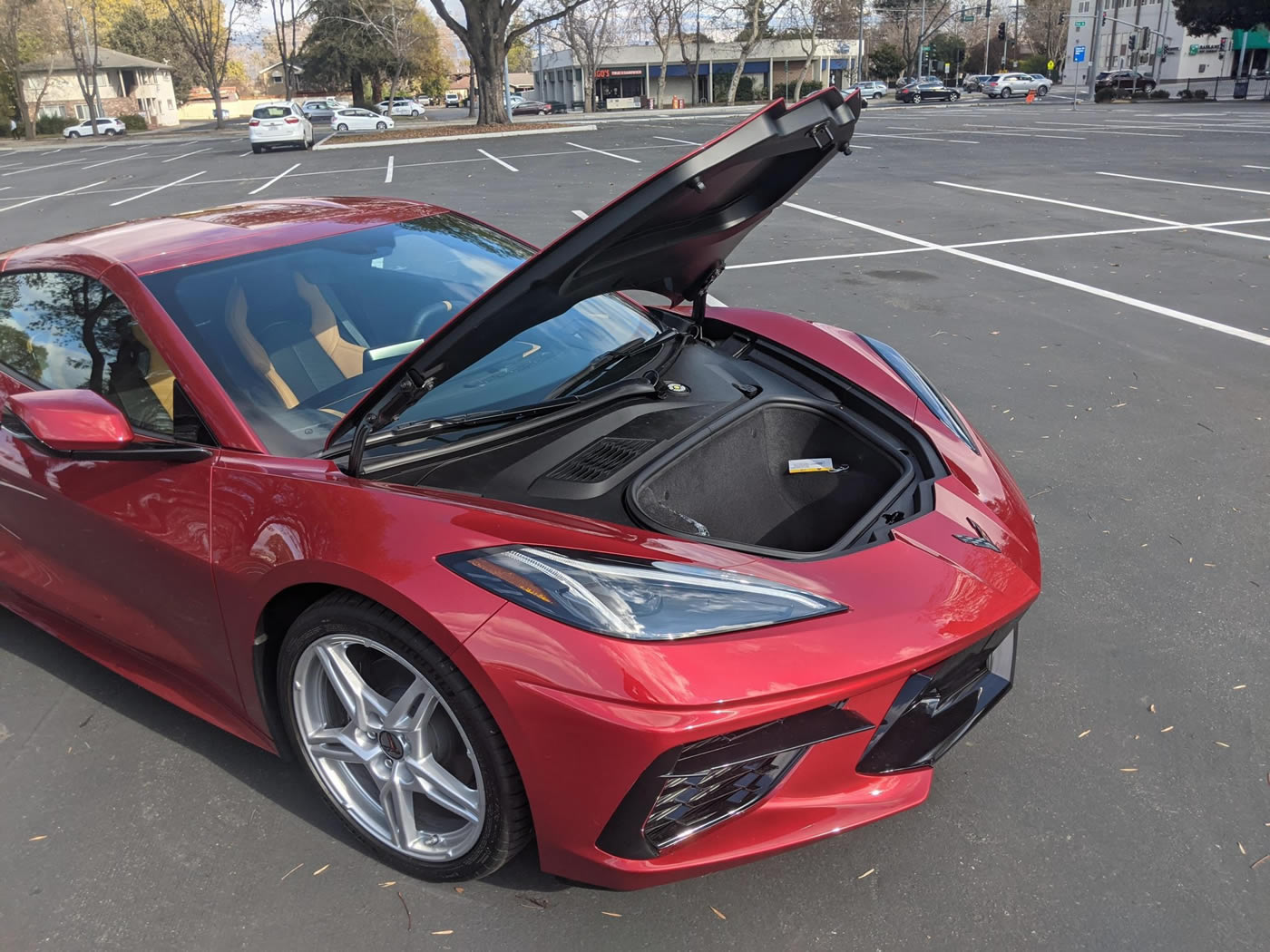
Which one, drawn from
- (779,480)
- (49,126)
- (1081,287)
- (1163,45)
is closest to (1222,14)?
(1163,45)

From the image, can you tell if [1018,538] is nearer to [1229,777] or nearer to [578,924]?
[1229,777]

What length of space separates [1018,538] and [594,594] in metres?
1.22

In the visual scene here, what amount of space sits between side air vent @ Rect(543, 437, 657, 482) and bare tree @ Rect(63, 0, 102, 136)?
70991mm

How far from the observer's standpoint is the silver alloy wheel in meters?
2.09

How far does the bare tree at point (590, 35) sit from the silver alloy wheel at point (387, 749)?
68363mm

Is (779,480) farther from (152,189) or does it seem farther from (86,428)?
(152,189)

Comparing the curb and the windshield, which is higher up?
the curb

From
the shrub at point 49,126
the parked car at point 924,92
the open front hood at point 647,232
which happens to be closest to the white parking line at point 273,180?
the open front hood at point 647,232

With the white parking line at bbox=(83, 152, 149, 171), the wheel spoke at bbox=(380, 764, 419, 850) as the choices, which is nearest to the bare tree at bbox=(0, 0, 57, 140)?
the white parking line at bbox=(83, 152, 149, 171)

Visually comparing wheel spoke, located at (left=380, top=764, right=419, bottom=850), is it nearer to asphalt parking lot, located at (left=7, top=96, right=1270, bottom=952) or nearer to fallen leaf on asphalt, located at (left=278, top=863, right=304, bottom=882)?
asphalt parking lot, located at (left=7, top=96, right=1270, bottom=952)

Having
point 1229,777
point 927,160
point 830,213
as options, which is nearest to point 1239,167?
point 927,160

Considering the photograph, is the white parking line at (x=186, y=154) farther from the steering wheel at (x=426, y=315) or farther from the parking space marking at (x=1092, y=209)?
the steering wheel at (x=426, y=315)

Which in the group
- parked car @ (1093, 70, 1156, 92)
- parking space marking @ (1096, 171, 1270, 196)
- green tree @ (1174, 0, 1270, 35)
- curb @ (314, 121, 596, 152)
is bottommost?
parking space marking @ (1096, 171, 1270, 196)

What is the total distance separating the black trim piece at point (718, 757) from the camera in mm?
1798
